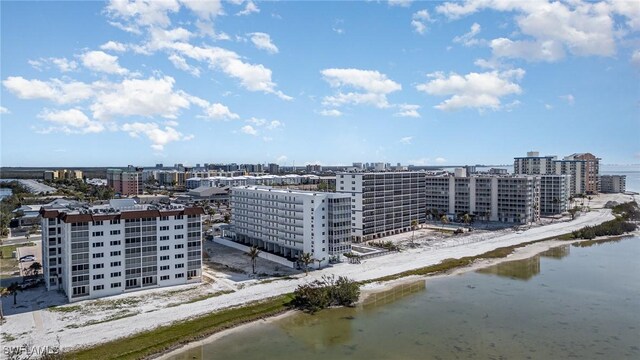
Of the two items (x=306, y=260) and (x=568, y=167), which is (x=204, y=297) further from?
(x=568, y=167)

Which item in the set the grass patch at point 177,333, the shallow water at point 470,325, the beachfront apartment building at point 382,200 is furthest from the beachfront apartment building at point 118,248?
the beachfront apartment building at point 382,200

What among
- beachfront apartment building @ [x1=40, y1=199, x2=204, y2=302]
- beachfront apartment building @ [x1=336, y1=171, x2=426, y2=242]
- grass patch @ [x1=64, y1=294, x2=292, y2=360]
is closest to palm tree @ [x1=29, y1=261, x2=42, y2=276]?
beachfront apartment building @ [x1=40, y1=199, x2=204, y2=302]

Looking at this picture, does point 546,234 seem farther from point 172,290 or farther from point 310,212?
point 172,290

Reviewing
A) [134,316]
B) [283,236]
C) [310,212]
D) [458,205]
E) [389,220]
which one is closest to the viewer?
[134,316]

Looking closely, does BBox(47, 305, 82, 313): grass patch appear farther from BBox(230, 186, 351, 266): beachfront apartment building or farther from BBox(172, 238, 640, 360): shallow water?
BBox(230, 186, 351, 266): beachfront apartment building

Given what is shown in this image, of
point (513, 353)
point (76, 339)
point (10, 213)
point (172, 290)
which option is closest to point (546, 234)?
point (513, 353)

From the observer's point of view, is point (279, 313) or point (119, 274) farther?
point (119, 274)
